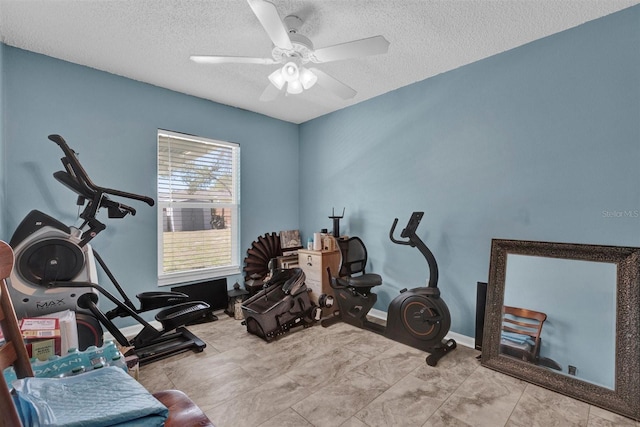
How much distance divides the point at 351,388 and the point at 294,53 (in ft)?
7.80

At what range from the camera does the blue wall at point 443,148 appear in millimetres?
2031

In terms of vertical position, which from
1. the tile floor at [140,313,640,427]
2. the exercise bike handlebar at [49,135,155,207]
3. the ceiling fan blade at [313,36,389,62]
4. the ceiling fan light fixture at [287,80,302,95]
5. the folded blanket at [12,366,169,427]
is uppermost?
the ceiling fan blade at [313,36,389,62]

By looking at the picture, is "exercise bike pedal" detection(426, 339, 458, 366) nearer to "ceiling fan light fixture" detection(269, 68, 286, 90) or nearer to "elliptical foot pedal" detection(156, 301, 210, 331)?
"elliptical foot pedal" detection(156, 301, 210, 331)

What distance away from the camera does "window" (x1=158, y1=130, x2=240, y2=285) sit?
320 centimetres

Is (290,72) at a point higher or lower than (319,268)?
higher

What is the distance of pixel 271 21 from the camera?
1.56 metres

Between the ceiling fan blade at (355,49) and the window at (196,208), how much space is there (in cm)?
214

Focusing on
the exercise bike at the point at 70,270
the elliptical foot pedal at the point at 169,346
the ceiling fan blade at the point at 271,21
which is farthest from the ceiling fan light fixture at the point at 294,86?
the elliptical foot pedal at the point at 169,346

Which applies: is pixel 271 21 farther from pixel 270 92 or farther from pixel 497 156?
pixel 497 156

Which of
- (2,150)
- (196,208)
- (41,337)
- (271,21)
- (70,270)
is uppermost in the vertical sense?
(271,21)

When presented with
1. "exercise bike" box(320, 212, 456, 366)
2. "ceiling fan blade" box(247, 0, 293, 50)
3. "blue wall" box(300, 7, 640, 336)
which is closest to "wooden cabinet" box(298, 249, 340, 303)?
"exercise bike" box(320, 212, 456, 366)

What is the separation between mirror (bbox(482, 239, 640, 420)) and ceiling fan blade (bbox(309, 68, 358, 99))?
1.79 m

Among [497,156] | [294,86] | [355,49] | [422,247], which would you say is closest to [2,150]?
[294,86]

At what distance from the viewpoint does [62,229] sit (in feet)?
7.38
